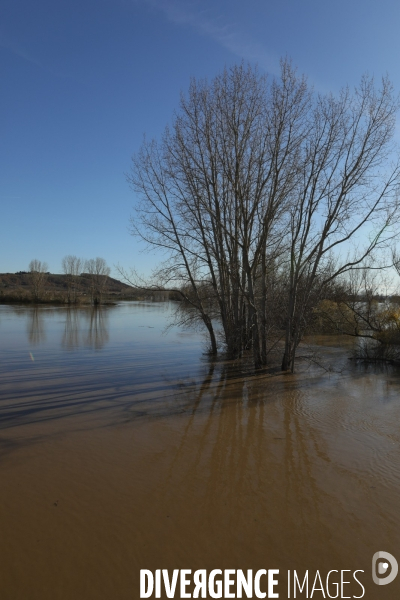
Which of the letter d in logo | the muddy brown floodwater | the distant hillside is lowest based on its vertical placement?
the letter d in logo

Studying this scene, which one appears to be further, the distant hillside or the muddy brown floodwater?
the distant hillside

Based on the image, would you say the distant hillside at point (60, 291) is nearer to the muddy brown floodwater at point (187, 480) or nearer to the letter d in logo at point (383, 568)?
the muddy brown floodwater at point (187, 480)

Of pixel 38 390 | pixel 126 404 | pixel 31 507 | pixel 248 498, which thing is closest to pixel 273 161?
pixel 126 404

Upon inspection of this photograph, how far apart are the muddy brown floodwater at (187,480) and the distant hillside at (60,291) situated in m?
5.16

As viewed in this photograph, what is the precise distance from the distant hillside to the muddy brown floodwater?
516 cm

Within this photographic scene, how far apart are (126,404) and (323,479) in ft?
14.6

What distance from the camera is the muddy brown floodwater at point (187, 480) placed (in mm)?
3689

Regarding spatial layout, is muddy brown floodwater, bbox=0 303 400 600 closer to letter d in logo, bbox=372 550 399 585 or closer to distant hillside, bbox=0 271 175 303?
letter d in logo, bbox=372 550 399 585

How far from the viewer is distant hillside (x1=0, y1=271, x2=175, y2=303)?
15367 mm

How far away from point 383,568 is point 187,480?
2.36m

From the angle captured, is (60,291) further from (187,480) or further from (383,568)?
(383,568)

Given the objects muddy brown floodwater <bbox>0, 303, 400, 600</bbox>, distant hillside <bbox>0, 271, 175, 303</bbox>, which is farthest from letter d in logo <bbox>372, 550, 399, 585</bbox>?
distant hillside <bbox>0, 271, 175, 303</bbox>

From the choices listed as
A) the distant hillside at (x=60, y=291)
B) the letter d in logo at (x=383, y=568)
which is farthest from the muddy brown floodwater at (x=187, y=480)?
the distant hillside at (x=60, y=291)

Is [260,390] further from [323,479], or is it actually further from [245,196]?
[245,196]
